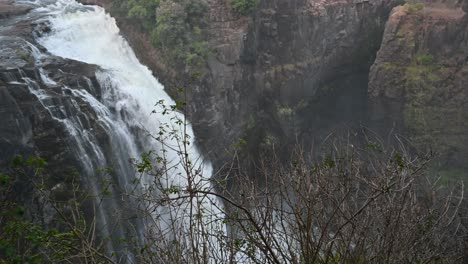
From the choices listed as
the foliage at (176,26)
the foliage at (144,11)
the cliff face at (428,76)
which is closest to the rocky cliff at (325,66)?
the cliff face at (428,76)

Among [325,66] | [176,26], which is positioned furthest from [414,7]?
[176,26]

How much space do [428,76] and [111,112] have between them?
14.3 metres

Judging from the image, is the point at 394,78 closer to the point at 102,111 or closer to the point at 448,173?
the point at 448,173

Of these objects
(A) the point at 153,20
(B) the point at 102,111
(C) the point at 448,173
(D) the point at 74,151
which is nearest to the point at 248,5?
(A) the point at 153,20

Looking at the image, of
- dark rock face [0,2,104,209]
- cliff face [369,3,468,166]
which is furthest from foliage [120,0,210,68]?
cliff face [369,3,468,166]

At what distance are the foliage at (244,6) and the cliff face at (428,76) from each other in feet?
21.8

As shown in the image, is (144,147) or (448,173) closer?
(144,147)

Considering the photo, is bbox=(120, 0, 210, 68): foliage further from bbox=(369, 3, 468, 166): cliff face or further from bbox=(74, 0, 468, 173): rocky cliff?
bbox=(369, 3, 468, 166): cliff face

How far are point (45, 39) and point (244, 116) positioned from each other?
871 centimetres

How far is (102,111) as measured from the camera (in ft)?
49.4

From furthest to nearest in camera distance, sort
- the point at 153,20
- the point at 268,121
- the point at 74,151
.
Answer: the point at 268,121 → the point at 153,20 → the point at 74,151

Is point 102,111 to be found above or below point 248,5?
below

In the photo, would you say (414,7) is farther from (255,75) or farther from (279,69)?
(255,75)

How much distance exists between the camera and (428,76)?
21.0m
